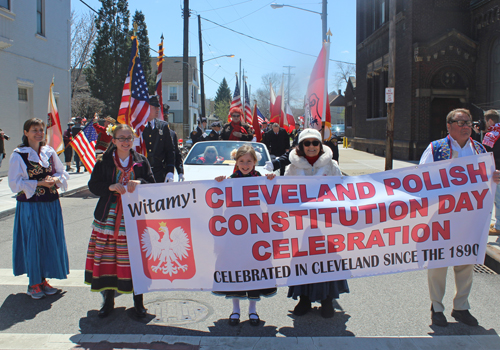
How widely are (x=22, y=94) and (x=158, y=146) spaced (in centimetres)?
1229

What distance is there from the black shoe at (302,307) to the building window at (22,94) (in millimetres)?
15063

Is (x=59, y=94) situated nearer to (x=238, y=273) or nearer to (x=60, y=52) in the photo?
(x=60, y=52)

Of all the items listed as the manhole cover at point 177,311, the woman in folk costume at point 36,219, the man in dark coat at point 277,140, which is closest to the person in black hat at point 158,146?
the woman in folk costume at point 36,219

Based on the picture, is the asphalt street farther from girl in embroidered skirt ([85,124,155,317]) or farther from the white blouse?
the white blouse

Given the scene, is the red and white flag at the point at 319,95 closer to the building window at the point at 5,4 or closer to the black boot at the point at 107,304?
the black boot at the point at 107,304

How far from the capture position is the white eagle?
3846mm

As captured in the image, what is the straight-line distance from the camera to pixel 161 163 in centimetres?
645

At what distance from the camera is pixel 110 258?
3879mm

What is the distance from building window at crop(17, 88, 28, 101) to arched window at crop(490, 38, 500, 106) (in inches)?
703

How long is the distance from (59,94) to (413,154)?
15.7 metres

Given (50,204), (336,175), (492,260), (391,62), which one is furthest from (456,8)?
(50,204)

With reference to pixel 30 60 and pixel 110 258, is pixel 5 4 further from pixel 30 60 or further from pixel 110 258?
pixel 110 258

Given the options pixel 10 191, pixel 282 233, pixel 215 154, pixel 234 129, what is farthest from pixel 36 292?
pixel 10 191

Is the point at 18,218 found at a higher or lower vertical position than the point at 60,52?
lower
